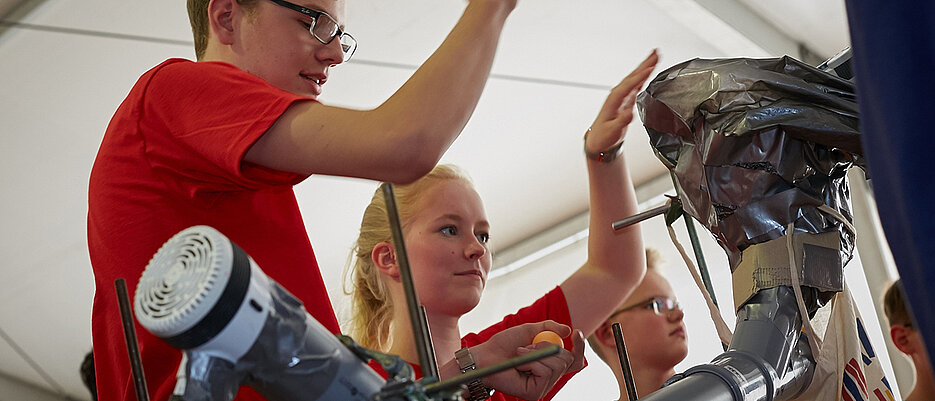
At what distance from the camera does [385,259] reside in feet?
5.12

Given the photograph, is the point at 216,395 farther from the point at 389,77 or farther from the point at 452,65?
the point at 389,77

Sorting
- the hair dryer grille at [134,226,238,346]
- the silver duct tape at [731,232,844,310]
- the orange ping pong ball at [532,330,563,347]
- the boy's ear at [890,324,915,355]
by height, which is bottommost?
the hair dryer grille at [134,226,238,346]

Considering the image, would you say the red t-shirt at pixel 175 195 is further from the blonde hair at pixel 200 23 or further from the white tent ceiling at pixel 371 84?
the white tent ceiling at pixel 371 84

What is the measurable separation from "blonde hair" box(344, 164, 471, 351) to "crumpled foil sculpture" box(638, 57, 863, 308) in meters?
0.65

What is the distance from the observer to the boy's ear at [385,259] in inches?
61.0

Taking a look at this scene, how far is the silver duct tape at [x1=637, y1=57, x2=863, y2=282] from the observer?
910 mm

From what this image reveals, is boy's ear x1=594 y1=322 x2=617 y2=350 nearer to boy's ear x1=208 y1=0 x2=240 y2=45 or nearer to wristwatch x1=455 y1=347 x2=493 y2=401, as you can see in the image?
wristwatch x1=455 y1=347 x2=493 y2=401

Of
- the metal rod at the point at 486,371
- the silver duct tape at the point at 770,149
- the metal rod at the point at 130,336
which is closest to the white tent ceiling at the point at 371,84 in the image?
the silver duct tape at the point at 770,149

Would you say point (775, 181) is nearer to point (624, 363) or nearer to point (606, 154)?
point (624, 363)

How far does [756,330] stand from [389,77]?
2.55 meters

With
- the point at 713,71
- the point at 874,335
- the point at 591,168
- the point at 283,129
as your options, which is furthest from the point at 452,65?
the point at 874,335

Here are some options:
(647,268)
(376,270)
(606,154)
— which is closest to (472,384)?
(606,154)

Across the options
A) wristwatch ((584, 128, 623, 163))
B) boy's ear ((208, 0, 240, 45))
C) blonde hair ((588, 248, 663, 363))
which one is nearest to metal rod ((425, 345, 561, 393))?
boy's ear ((208, 0, 240, 45))

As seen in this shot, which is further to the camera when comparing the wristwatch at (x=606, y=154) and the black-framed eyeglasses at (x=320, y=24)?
the wristwatch at (x=606, y=154)
